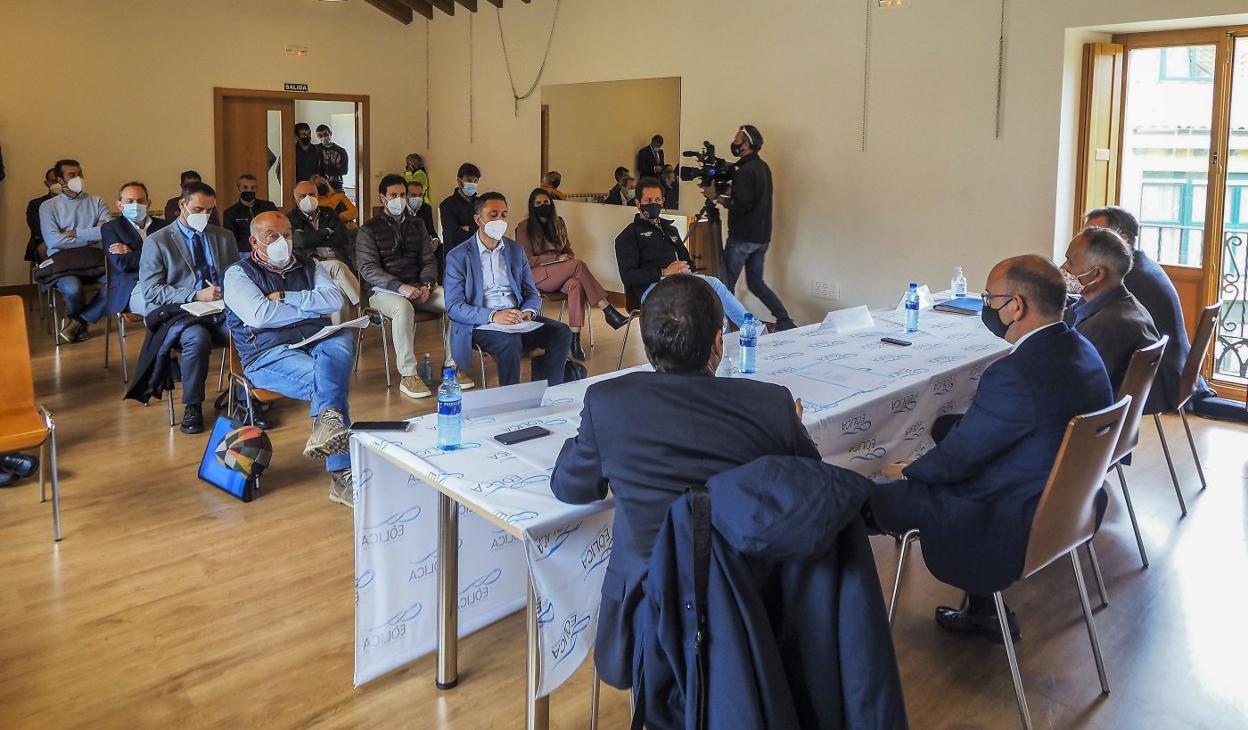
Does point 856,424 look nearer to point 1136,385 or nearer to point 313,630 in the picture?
point 1136,385

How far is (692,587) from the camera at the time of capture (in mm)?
1726

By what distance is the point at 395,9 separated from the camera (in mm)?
11078

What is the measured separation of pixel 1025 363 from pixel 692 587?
1163mm

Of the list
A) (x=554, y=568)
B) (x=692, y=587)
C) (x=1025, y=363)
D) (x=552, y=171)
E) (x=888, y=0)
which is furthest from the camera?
(x=552, y=171)

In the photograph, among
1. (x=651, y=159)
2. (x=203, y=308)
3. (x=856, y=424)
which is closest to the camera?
(x=856, y=424)

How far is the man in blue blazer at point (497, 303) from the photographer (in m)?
5.02

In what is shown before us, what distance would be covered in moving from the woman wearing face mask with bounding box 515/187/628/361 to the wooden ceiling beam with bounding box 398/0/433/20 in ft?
15.2

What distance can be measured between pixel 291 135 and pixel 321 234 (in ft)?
14.6

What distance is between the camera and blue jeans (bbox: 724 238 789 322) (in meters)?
7.48

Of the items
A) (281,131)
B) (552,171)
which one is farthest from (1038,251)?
(281,131)

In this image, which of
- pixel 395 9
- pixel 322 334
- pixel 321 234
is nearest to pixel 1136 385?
pixel 322 334

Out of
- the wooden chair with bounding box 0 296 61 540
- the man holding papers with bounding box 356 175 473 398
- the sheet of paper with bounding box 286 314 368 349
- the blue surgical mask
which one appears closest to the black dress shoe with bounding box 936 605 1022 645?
the sheet of paper with bounding box 286 314 368 349

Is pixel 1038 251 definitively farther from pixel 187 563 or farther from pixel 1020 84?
pixel 187 563

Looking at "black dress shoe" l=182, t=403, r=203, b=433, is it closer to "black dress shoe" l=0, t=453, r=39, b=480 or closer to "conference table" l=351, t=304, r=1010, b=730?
"black dress shoe" l=0, t=453, r=39, b=480
